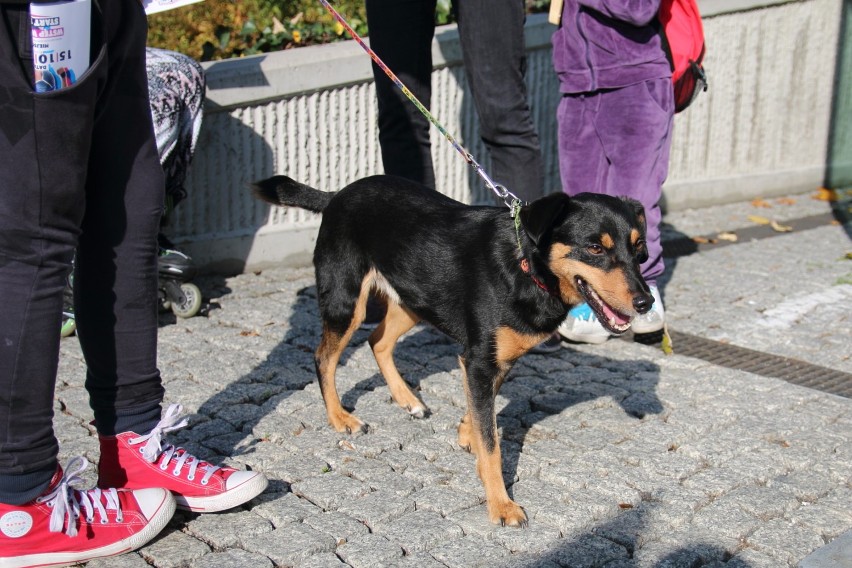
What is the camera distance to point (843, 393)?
4.59m

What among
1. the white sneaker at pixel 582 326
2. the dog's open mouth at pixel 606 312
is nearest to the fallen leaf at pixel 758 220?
the white sneaker at pixel 582 326

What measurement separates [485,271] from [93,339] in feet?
4.50

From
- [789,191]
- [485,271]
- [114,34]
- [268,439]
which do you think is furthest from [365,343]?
[789,191]

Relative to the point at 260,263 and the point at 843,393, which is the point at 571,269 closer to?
the point at 843,393

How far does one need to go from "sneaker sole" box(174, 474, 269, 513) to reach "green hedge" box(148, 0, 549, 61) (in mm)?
4113

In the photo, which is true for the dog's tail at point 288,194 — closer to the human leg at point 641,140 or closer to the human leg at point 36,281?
the human leg at point 36,281

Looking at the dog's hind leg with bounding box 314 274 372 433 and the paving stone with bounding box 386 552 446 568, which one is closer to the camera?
the paving stone with bounding box 386 552 446 568

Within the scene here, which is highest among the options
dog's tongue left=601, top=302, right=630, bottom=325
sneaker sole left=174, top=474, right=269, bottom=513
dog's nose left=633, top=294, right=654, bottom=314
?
dog's nose left=633, top=294, right=654, bottom=314

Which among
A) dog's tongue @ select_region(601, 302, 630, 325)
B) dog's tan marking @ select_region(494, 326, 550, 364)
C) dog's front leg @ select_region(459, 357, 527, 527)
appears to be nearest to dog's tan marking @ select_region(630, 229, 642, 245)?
dog's tongue @ select_region(601, 302, 630, 325)

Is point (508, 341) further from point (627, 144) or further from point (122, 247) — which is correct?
point (627, 144)

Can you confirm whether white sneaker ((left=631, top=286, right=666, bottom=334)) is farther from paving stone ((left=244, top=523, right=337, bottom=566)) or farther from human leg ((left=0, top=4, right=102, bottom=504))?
human leg ((left=0, top=4, right=102, bottom=504))

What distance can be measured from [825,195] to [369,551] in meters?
6.84

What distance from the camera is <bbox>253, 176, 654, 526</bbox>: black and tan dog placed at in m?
3.42

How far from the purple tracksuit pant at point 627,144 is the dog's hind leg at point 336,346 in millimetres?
1742
